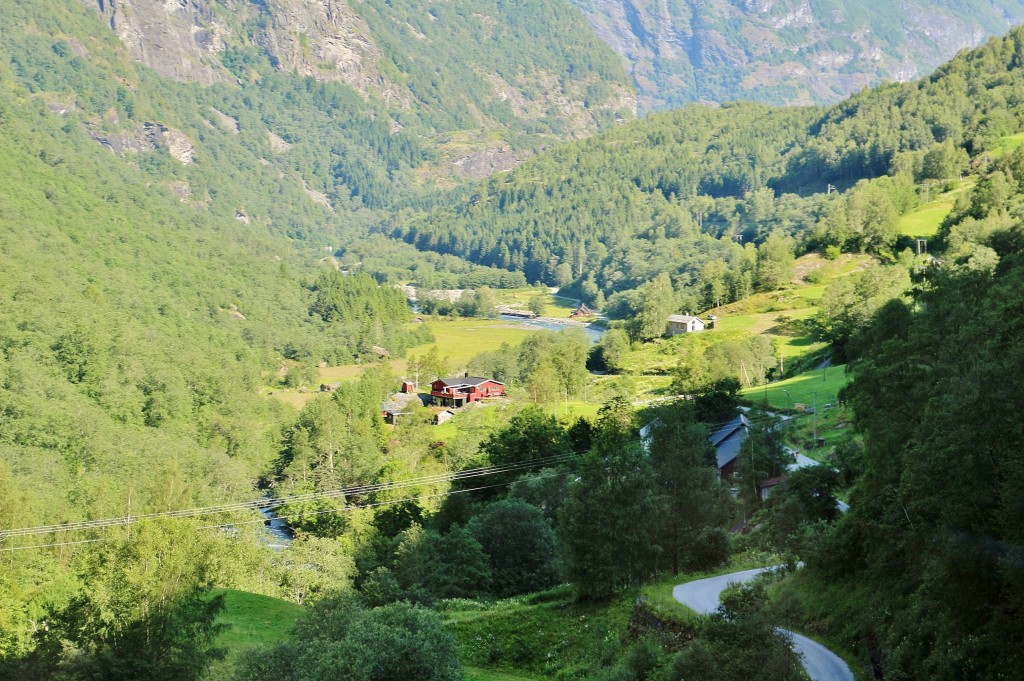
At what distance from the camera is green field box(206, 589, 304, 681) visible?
103 feet

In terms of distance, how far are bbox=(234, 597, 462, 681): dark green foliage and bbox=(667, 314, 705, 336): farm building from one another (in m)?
88.3

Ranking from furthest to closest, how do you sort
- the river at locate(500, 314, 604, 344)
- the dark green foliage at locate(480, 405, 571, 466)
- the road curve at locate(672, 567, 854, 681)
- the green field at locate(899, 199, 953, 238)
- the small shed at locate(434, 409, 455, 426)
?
1. the river at locate(500, 314, 604, 344)
2. the green field at locate(899, 199, 953, 238)
3. the small shed at locate(434, 409, 455, 426)
4. the dark green foliage at locate(480, 405, 571, 466)
5. the road curve at locate(672, 567, 854, 681)

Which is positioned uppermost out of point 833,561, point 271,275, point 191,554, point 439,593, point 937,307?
point 271,275

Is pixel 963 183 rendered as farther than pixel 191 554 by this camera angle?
Yes

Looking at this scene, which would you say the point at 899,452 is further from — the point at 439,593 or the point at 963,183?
the point at 963,183

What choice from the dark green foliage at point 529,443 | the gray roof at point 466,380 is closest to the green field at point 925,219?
the gray roof at point 466,380

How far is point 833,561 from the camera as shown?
26625mm

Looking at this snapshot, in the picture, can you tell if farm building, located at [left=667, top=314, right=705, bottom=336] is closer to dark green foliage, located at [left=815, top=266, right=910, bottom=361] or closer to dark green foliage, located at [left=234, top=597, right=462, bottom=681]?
dark green foliage, located at [left=815, top=266, right=910, bottom=361]

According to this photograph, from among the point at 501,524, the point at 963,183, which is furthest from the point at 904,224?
the point at 501,524

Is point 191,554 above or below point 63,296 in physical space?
below

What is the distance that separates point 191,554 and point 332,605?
3.71 metres

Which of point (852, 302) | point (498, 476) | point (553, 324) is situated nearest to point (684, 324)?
point (852, 302)

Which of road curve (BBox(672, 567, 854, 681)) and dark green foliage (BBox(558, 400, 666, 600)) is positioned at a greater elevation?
dark green foliage (BBox(558, 400, 666, 600))

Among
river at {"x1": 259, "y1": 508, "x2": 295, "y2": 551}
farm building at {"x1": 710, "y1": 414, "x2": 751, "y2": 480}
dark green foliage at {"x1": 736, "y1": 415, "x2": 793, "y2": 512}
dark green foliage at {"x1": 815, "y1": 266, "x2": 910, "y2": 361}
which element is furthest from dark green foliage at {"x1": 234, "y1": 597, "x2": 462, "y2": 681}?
dark green foliage at {"x1": 815, "y1": 266, "x2": 910, "y2": 361}
